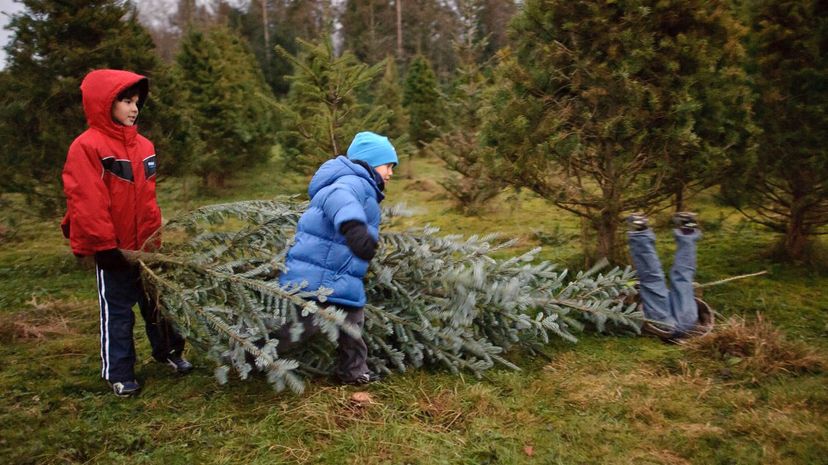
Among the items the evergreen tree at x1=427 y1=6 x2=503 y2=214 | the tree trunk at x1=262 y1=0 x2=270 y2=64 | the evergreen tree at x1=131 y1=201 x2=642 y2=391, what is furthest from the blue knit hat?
the tree trunk at x1=262 y1=0 x2=270 y2=64

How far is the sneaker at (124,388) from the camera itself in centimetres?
348

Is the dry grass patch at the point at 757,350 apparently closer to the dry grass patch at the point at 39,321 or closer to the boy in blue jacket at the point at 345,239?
the boy in blue jacket at the point at 345,239

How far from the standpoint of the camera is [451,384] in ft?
12.0

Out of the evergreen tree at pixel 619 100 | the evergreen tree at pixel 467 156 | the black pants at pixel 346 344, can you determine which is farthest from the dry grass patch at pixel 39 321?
the evergreen tree at pixel 467 156

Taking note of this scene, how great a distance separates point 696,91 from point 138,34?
24.1 ft

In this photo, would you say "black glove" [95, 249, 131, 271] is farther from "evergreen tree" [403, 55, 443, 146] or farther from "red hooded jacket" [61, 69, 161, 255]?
"evergreen tree" [403, 55, 443, 146]

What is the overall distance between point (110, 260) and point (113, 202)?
0.38 metres

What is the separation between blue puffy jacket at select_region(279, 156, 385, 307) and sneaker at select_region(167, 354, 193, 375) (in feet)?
3.77

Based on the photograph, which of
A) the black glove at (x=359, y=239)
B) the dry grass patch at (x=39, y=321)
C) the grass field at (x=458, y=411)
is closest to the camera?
the grass field at (x=458, y=411)

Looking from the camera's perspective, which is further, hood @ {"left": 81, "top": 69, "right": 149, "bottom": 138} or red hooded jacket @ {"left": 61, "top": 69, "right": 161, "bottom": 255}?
hood @ {"left": 81, "top": 69, "right": 149, "bottom": 138}

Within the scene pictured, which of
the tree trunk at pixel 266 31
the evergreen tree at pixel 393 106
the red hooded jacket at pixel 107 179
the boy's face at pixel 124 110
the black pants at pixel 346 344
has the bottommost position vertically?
the black pants at pixel 346 344

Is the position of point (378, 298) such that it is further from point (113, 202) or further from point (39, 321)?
point (39, 321)

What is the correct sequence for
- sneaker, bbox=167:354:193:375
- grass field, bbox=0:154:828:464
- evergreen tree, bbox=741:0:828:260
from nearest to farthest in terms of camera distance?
1. grass field, bbox=0:154:828:464
2. sneaker, bbox=167:354:193:375
3. evergreen tree, bbox=741:0:828:260

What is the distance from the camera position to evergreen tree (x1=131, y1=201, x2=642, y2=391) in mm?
3305
